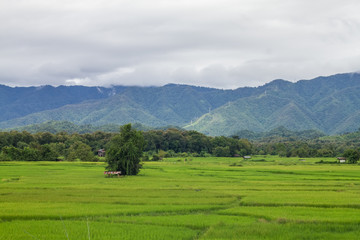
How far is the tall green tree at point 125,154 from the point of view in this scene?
53.7m

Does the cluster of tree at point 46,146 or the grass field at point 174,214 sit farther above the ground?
the cluster of tree at point 46,146

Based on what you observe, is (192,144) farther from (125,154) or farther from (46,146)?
(125,154)

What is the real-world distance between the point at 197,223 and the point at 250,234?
10.4 feet

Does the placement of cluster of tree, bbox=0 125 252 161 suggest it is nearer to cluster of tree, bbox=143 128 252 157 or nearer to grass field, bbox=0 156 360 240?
cluster of tree, bbox=143 128 252 157

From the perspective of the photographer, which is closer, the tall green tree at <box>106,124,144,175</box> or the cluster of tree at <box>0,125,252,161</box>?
the tall green tree at <box>106,124,144,175</box>

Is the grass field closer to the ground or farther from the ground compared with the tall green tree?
closer to the ground

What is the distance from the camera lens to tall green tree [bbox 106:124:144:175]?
176ft

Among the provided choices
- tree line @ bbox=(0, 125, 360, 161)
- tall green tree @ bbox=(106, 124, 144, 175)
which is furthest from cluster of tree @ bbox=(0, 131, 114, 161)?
tall green tree @ bbox=(106, 124, 144, 175)

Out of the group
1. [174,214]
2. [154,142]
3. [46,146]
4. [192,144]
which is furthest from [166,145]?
[174,214]

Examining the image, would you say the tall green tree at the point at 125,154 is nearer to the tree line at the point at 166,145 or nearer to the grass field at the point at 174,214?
the grass field at the point at 174,214

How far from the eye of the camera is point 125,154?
54062 millimetres

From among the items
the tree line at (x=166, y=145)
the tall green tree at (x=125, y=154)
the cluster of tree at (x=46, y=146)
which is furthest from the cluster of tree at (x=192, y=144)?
the tall green tree at (x=125, y=154)

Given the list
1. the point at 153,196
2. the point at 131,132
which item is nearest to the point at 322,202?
the point at 153,196

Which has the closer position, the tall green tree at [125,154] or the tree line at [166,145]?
the tall green tree at [125,154]
